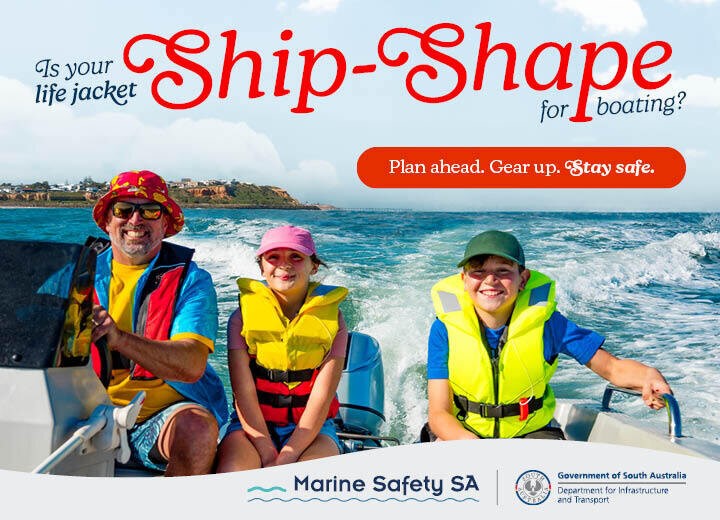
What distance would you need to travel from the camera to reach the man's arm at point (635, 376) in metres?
1.91

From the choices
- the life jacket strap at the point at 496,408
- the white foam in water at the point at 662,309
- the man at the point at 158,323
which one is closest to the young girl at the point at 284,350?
the man at the point at 158,323

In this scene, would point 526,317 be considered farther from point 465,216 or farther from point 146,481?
point 465,216

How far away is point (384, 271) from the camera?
7586 mm

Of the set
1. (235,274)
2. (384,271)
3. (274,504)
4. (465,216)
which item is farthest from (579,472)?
(465,216)

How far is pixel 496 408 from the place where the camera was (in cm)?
206

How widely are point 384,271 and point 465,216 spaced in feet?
16.4

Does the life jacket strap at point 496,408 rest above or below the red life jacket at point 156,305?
below

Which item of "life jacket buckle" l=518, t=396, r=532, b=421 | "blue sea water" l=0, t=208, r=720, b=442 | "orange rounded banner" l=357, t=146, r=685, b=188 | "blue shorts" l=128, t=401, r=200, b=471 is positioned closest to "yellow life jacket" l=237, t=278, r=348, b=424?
"blue shorts" l=128, t=401, r=200, b=471

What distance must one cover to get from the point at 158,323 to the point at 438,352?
791 millimetres

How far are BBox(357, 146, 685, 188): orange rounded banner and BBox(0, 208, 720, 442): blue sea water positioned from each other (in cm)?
157

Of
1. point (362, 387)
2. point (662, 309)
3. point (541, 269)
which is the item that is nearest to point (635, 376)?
point (362, 387)

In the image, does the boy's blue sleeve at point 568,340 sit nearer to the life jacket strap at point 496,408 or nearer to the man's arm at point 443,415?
the life jacket strap at point 496,408

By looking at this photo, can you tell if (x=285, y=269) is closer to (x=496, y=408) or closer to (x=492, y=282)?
(x=492, y=282)

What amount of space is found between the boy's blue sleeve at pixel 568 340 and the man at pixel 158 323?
97 centimetres
